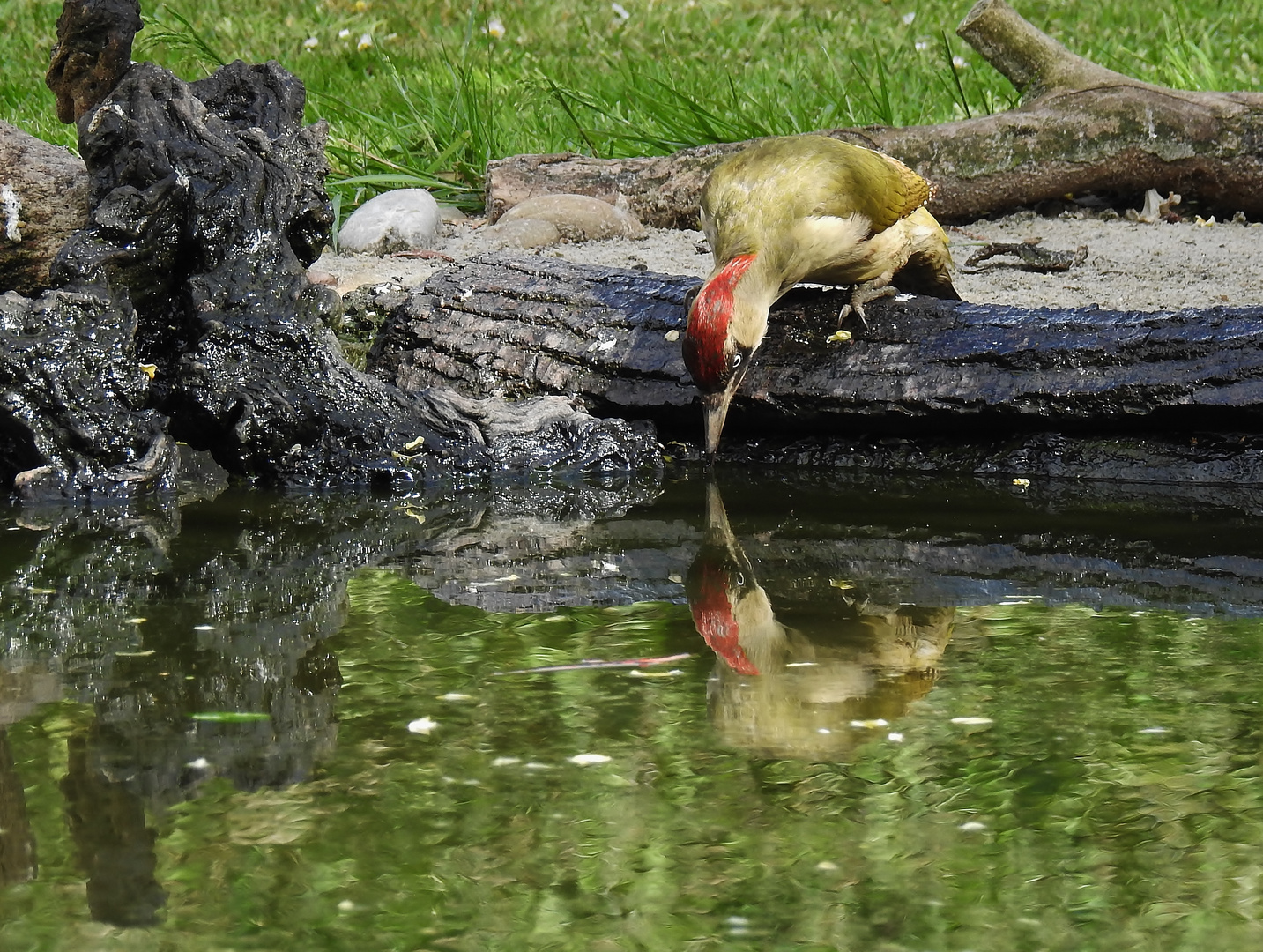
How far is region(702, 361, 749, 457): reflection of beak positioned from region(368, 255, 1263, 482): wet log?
334mm

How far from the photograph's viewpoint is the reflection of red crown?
307 centimetres

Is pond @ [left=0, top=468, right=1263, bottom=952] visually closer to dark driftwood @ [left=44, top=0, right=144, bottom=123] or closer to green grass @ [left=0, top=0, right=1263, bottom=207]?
dark driftwood @ [left=44, top=0, right=144, bottom=123]

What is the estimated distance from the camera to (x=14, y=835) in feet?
7.33

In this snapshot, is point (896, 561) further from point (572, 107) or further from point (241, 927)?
point (572, 107)

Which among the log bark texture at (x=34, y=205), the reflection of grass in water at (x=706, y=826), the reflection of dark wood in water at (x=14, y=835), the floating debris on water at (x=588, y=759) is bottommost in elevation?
the reflection of grass in water at (x=706, y=826)

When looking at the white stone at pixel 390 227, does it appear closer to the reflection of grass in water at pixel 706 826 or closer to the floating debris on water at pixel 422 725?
the reflection of grass in water at pixel 706 826

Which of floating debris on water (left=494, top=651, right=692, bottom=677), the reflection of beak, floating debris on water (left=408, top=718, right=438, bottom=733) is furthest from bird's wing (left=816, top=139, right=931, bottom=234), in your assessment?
floating debris on water (left=408, top=718, right=438, bottom=733)

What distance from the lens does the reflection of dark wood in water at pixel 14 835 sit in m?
2.14

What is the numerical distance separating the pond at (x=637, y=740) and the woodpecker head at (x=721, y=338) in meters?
0.68

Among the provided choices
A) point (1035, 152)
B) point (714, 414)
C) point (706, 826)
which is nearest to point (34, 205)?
point (714, 414)

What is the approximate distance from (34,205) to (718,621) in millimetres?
4030

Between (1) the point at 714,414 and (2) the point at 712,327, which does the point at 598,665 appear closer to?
(2) the point at 712,327

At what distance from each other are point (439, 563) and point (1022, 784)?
1993mm

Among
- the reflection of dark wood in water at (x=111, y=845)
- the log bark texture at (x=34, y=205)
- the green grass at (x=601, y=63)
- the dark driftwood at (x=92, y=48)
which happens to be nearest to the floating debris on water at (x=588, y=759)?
the reflection of dark wood in water at (x=111, y=845)
